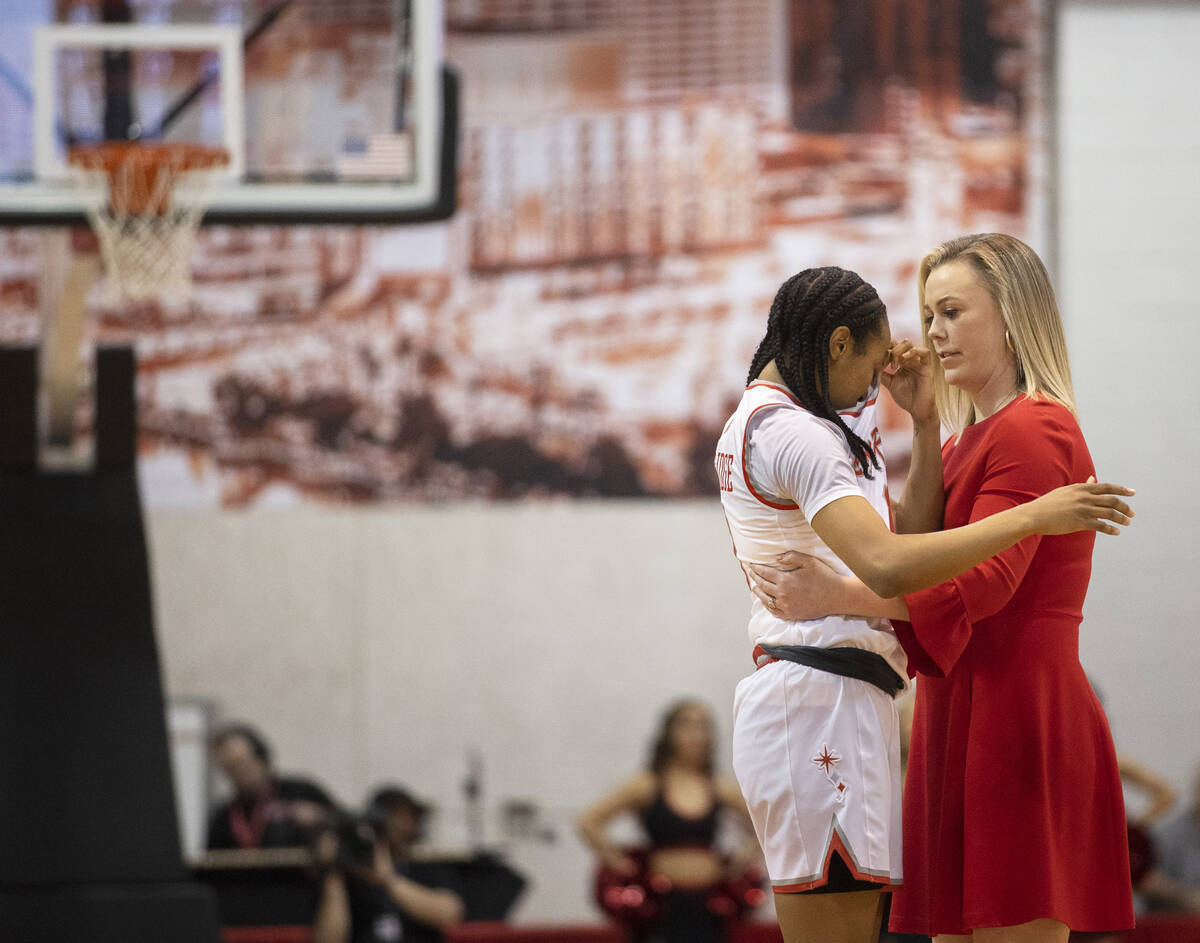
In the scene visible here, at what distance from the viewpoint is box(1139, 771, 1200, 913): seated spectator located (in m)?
7.75

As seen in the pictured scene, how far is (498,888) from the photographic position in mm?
8602

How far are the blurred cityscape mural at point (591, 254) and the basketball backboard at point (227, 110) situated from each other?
228cm

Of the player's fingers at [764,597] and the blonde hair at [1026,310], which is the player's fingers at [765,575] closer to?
the player's fingers at [764,597]

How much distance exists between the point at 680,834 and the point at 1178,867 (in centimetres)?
276

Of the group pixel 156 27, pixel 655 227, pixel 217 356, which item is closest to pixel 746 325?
pixel 655 227

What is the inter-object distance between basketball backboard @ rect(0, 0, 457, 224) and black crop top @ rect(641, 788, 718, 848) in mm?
3065

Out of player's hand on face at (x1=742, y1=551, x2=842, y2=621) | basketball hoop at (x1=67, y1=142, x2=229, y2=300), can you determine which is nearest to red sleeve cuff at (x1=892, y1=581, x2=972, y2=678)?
player's hand on face at (x1=742, y1=551, x2=842, y2=621)

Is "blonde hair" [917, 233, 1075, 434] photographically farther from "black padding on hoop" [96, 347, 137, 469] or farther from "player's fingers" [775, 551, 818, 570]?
"black padding on hoop" [96, 347, 137, 469]

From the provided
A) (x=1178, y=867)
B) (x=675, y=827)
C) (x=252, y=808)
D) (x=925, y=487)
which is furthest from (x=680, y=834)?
(x=925, y=487)

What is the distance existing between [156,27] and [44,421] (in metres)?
2.13

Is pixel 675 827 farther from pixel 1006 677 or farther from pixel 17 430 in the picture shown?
pixel 1006 677

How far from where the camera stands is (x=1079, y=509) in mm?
2506

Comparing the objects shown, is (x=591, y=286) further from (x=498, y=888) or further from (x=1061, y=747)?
(x=1061, y=747)

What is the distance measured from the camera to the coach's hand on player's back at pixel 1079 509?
98.7 inches
